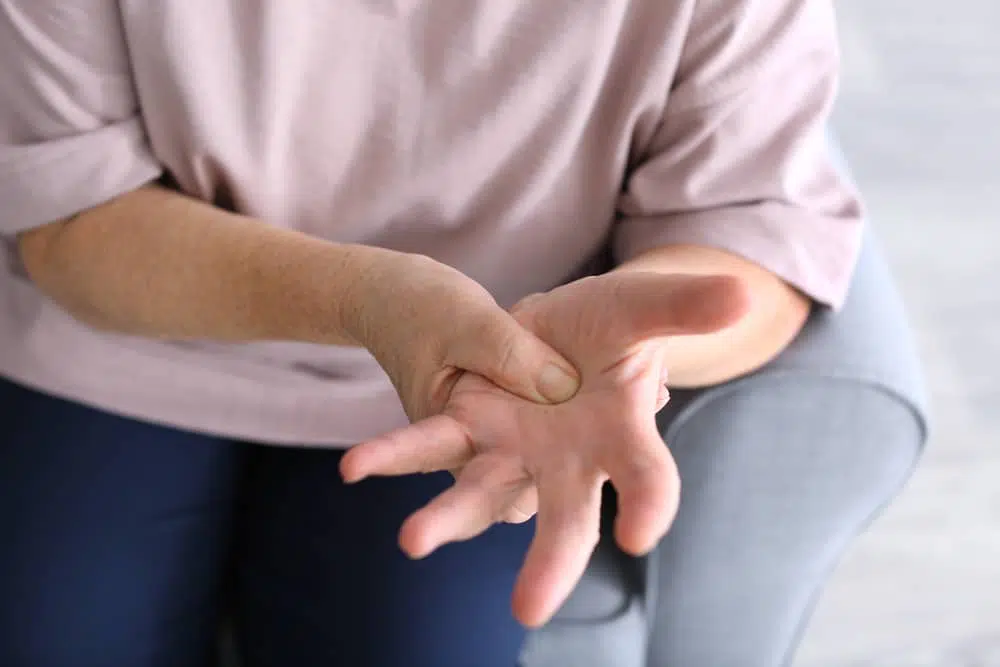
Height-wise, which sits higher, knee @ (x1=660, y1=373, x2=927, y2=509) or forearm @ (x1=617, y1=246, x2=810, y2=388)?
forearm @ (x1=617, y1=246, x2=810, y2=388)

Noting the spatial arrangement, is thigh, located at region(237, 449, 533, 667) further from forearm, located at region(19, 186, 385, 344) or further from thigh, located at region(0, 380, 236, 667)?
forearm, located at region(19, 186, 385, 344)

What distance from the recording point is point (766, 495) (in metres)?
0.66

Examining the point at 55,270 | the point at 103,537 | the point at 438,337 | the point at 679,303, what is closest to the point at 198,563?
the point at 103,537

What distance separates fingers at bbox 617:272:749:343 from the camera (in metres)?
0.34

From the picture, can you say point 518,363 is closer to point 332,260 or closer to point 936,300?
point 332,260

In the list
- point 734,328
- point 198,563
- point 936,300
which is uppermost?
point 734,328

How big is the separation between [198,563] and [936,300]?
1117mm

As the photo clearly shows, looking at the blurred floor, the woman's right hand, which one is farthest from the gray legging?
the blurred floor

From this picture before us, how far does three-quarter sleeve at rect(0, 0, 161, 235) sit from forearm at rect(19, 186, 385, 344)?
0.02 m

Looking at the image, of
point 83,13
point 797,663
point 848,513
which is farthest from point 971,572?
point 83,13

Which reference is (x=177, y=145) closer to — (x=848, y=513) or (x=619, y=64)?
(x=619, y=64)

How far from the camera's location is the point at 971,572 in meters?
1.14

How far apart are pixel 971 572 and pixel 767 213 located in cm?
78

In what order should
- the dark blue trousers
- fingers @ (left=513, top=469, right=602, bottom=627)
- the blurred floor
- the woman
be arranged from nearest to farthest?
fingers @ (left=513, top=469, right=602, bottom=627), the woman, the dark blue trousers, the blurred floor
